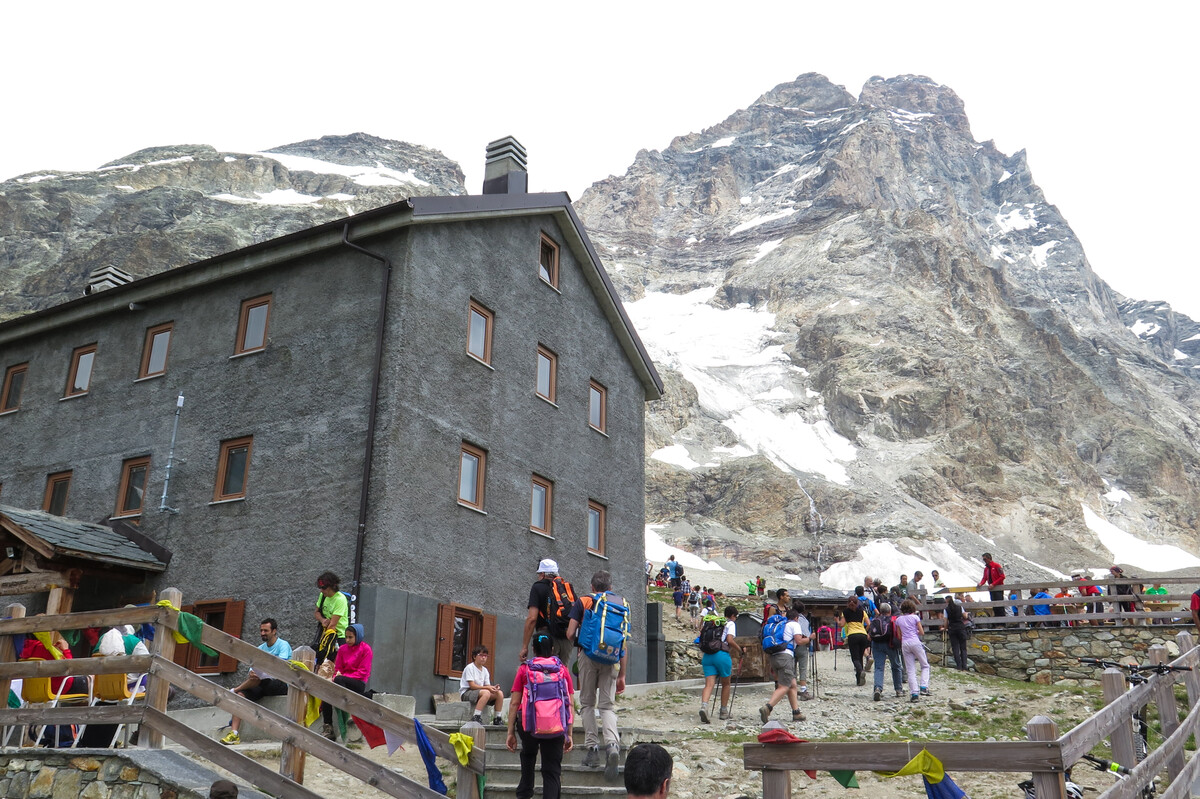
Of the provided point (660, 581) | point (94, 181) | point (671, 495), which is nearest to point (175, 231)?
point (94, 181)

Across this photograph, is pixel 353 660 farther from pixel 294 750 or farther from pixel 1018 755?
pixel 1018 755

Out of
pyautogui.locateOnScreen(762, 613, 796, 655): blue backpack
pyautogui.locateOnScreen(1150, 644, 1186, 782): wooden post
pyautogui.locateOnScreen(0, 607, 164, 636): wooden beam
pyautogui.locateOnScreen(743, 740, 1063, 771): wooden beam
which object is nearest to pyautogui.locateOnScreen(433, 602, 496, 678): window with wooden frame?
pyautogui.locateOnScreen(762, 613, 796, 655): blue backpack

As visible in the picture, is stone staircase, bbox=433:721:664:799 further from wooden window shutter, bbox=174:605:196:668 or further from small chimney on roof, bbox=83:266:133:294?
small chimney on roof, bbox=83:266:133:294

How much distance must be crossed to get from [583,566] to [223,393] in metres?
8.17

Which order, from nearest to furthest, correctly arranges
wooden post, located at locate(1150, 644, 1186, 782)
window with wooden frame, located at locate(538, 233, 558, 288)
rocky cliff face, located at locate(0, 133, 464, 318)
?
1. wooden post, located at locate(1150, 644, 1186, 782)
2. window with wooden frame, located at locate(538, 233, 558, 288)
3. rocky cliff face, located at locate(0, 133, 464, 318)

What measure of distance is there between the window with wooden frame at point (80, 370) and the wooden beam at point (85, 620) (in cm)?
1341

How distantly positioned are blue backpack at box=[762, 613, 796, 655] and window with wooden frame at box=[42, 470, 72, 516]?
14.8 metres

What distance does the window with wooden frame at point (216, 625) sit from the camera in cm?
1634

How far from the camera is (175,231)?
114562mm

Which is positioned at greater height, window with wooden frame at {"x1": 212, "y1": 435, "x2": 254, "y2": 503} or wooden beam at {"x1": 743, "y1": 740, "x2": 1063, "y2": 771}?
window with wooden frame at {"x1": 212, "y1": 435, "x2": 254, "y2": 503}

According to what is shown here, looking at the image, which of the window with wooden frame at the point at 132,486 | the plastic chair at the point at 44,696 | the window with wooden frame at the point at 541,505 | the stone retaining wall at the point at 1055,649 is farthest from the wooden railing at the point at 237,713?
the stone retaining wall at the point at 1055,649

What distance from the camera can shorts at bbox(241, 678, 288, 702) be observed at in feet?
39.2

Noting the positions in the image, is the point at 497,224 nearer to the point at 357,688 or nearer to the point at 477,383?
the point at 477,383

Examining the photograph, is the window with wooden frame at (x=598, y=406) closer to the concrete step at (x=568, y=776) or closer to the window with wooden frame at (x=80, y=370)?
the window with wooden frame at (x=80, y=370)
